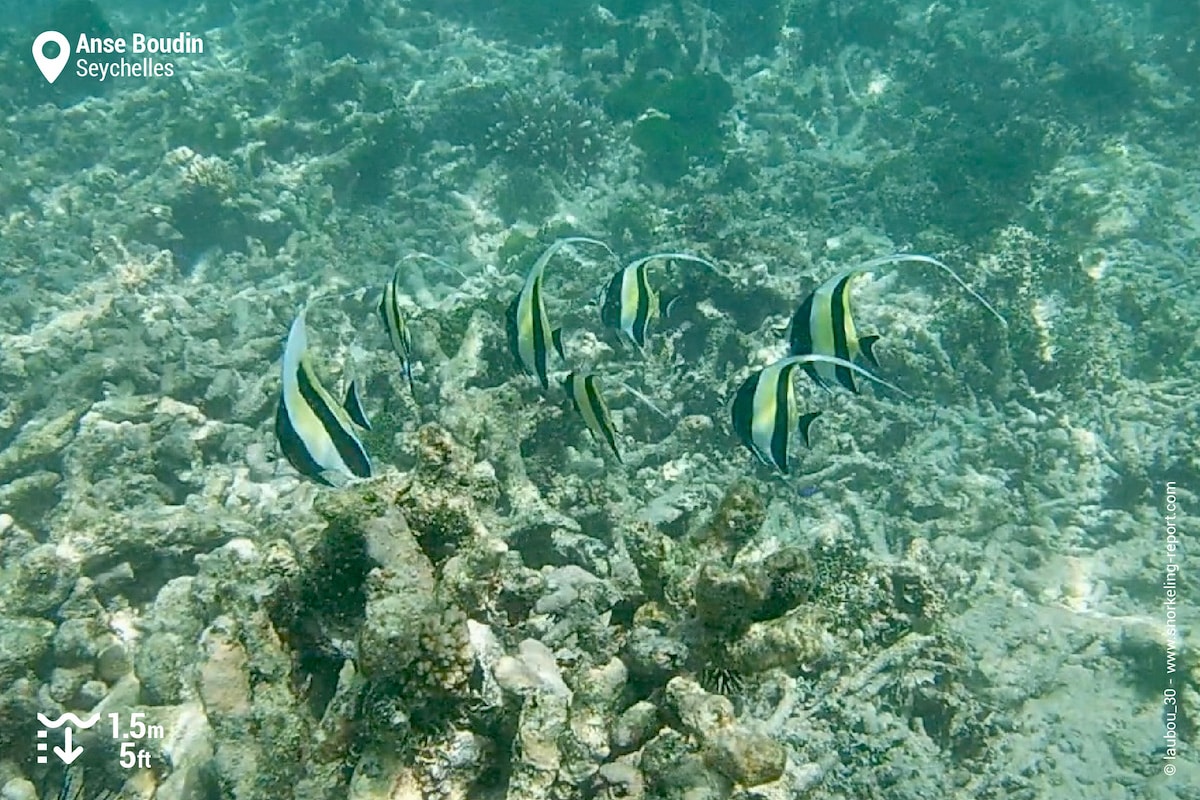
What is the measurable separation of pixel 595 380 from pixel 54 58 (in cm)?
1339

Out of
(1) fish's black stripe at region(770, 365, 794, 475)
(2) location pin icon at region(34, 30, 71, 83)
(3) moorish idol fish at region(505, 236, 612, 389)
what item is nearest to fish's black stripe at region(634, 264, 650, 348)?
(3) moorish idol fish at region(505, 236, 612, 389)

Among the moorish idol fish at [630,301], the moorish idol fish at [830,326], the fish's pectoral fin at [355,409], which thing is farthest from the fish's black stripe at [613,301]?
the fish's pectoral fin at [355,409]

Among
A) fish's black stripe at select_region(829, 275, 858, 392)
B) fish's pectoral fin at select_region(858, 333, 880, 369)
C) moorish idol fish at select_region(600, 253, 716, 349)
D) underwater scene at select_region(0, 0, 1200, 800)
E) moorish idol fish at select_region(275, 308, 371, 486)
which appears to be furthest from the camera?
moorish idol fish at select_region(600, 253, 716, 349)

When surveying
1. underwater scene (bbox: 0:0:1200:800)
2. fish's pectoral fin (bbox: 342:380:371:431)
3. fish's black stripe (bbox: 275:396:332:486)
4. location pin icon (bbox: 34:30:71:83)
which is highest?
location pin icon (bbox: 34:30:71:83)

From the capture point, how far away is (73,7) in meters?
14.0

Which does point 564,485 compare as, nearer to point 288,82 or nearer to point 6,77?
point 288,82

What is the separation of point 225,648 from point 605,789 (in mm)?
1268

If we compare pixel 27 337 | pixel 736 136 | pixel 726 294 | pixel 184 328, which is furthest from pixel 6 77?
pixel 726 294

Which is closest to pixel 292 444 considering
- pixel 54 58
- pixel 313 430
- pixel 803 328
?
pixel 313 430

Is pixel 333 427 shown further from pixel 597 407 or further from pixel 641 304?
pixel 641 304

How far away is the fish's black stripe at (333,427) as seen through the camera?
2.19m

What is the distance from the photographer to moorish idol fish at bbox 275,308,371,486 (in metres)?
2.16

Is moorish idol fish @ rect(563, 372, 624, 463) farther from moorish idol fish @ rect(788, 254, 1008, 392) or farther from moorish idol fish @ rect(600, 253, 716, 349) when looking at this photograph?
moorish idol fish @ rect(788, 254, 1008, 392)

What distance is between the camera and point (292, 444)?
221 centimetres
